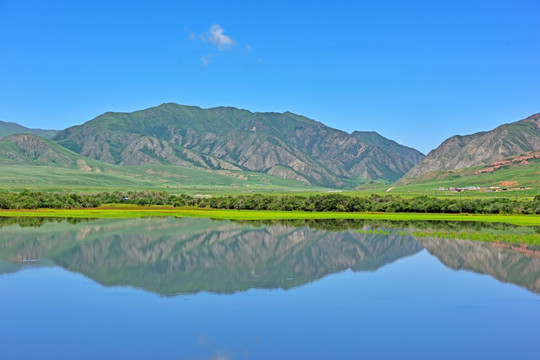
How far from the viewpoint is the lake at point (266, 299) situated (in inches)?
893

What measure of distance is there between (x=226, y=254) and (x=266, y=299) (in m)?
18.9

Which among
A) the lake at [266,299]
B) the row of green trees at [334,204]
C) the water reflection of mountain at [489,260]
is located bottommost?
the lake at [266,299]

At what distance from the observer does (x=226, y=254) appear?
165 ft

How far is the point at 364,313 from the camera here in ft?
93.7

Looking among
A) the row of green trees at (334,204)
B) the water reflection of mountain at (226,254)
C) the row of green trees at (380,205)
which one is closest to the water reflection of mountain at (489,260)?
the water reflection of mountain at (226,254)

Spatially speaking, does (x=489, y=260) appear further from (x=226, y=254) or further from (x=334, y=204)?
(x=334, y=204)

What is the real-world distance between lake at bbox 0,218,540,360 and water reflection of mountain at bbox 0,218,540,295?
0.19 metres

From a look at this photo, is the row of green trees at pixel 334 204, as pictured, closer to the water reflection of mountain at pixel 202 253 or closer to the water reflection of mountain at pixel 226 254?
the water reflection of mountain at pixel 226 254

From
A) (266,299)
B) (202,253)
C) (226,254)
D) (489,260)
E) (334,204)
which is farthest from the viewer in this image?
(334,204)

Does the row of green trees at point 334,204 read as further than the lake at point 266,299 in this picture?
Yes

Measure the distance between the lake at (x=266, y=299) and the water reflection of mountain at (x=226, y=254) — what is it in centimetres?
19

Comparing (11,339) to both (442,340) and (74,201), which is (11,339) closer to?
(442,340)

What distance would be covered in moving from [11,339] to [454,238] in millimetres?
50636

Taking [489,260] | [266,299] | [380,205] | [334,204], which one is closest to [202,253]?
[266,299]
